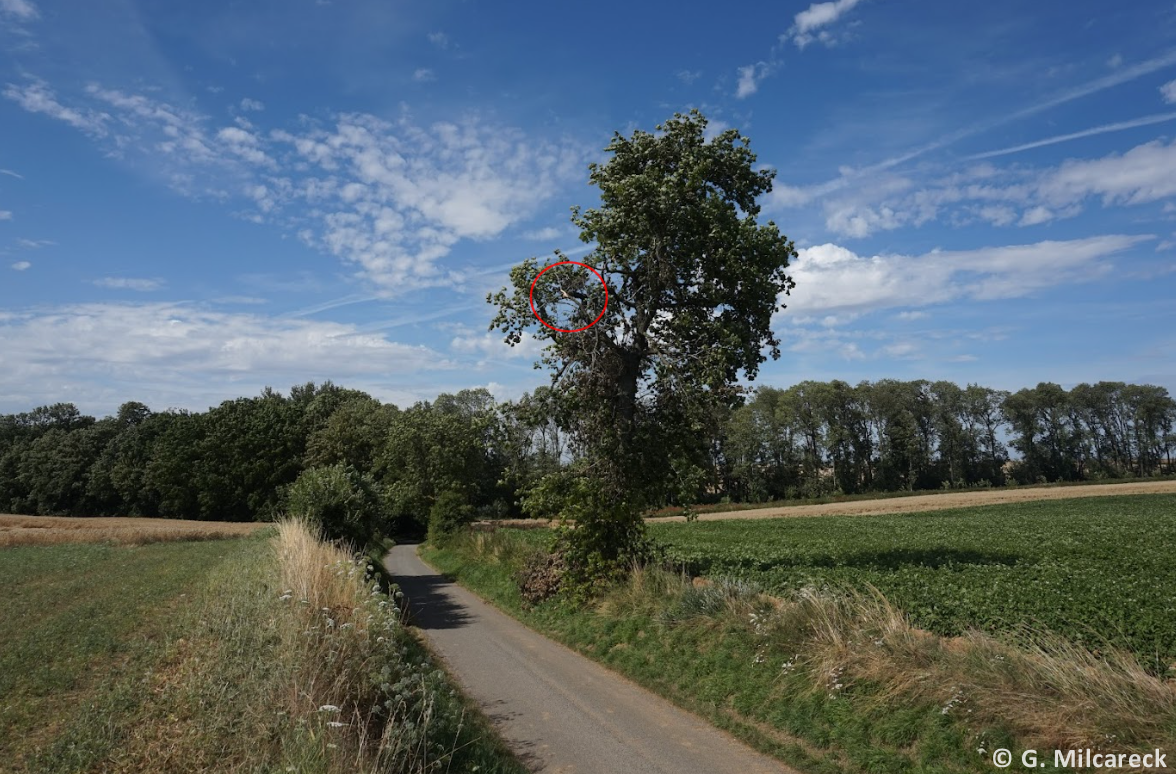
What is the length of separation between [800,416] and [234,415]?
68911mm

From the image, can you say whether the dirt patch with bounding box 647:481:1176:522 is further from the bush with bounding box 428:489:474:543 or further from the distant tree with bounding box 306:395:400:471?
the distant tree with bounding box 306:395:400:471

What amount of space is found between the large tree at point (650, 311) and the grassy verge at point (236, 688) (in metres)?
6.31

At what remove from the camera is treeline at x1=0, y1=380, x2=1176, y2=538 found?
195 feet

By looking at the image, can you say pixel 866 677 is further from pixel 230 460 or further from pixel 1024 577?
pixel 230 460

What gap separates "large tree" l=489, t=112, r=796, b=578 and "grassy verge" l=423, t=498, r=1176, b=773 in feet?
9.02

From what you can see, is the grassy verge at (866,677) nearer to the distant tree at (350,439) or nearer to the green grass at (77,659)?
the green grass at (77,659)

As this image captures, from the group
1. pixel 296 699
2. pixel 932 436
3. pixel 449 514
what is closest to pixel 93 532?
pixel 449 514

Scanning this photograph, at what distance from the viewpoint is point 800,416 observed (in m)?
87.4

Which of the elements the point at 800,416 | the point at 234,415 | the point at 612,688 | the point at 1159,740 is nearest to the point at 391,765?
the point at 612,688

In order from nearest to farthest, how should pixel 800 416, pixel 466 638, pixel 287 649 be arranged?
pixel 287 649 < pixel 466 638 < pixel 800 416

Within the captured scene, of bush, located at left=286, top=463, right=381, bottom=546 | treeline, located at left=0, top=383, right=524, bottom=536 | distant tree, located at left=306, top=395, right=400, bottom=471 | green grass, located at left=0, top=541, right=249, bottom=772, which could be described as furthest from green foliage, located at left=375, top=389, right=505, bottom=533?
green grass, located at left=0, top=541, right=249, bottom=772

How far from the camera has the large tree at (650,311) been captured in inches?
587

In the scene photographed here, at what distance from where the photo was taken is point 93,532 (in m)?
39.2

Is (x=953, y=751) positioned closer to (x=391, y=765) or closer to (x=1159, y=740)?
(x=1159, y=740)
